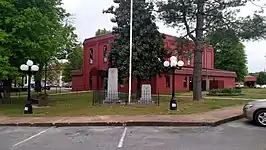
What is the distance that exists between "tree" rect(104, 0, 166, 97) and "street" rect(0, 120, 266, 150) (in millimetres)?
14424

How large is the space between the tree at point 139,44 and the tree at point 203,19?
2.34 metres

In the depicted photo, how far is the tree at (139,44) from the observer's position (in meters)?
26.1

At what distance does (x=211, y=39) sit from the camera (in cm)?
2366

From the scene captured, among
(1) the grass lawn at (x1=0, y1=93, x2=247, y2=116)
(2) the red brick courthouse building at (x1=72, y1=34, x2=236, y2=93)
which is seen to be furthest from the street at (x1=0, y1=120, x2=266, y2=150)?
(2) the red brick courthouse building at (x1=72, y1=34, x2=236, y2=93)

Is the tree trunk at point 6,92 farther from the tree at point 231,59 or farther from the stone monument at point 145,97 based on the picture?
the tree at point 231,59

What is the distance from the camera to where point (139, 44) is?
2623 centimetres

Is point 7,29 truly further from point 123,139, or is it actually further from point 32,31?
point 123,139

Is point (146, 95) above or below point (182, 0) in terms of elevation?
below

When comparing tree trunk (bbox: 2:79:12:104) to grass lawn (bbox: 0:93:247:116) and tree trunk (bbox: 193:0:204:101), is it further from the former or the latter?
tree trunk (bbox: 193:0:204:101)

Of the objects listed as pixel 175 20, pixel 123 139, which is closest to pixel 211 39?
pixel 175 20

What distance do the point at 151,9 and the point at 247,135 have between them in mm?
18442

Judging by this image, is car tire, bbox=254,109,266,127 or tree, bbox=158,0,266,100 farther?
tree, bbox=158,0,266,100

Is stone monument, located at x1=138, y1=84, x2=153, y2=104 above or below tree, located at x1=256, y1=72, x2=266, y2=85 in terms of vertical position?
below

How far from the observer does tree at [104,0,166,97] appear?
A: 26.1 m
